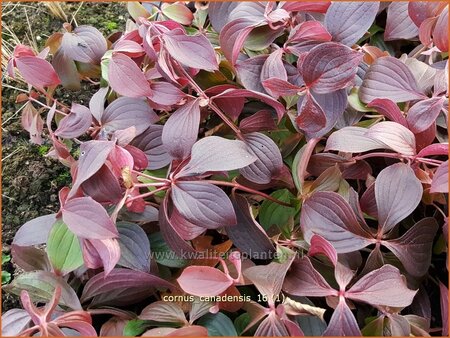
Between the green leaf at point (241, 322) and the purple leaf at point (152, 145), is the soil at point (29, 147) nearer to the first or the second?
the purple leaf at point (152, 145)

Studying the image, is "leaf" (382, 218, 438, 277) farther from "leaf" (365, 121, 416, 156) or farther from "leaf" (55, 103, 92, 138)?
"leaf" (55, 103, 92, 138)

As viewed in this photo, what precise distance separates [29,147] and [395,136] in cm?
74

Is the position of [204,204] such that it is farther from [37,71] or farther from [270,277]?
[37,71]

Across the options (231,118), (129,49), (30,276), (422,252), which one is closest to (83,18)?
(129,49)

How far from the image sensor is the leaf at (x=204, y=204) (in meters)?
0.67

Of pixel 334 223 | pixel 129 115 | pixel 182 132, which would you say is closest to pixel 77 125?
pixel 129 115

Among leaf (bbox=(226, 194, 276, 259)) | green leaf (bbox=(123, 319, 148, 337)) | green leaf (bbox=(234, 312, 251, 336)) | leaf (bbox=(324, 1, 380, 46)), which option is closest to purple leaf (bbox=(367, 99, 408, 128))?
leaf (bbox=(324, 1, 380, 46))

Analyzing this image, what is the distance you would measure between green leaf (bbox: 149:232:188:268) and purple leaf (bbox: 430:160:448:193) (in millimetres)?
356

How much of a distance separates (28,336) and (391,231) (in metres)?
0.52

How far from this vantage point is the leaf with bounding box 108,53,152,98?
0.77 metres

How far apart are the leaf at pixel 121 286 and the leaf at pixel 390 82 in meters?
0.42

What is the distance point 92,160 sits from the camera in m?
0.64

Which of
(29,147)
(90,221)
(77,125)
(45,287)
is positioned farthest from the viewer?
(29,147)

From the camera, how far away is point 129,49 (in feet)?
2.70
